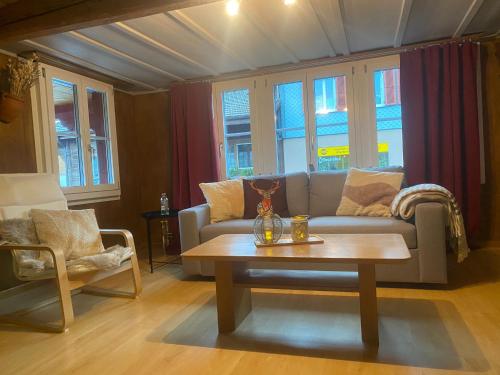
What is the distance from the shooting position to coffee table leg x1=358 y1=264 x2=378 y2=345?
1.82 meters

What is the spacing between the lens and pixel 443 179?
→ 3393mm

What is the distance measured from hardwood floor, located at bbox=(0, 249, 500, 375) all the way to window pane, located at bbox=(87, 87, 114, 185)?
5.46 feet

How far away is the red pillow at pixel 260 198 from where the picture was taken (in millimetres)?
3326

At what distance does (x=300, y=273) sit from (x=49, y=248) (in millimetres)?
1464

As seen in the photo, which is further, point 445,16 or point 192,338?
point 445,16

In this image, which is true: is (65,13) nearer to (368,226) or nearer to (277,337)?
(277,337)

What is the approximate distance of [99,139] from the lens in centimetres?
397

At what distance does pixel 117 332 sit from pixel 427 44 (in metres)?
3.49

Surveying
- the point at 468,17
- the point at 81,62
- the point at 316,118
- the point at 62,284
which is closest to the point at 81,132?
the point at 81,62

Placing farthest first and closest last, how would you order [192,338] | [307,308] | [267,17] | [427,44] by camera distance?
[427,44] → [267,17] → [307,308] → [192,338]

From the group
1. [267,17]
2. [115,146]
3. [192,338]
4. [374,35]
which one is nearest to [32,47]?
[115,146]

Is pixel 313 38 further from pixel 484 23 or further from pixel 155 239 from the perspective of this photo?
pixel 155 239

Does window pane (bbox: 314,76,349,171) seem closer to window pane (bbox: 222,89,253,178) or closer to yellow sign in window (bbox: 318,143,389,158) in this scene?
yellow sign in window (bbox: 318,143,389,158)

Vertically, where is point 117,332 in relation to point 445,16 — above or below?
below
